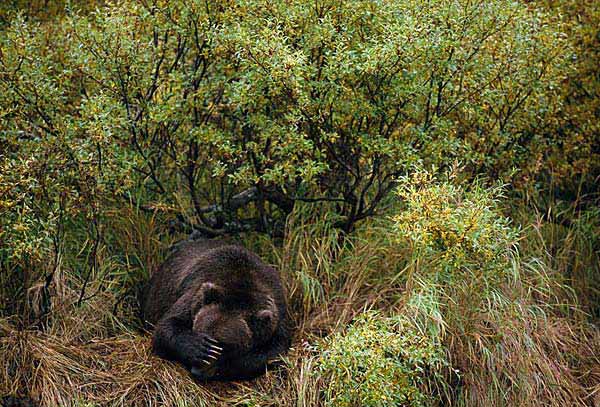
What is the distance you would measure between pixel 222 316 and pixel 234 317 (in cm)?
9

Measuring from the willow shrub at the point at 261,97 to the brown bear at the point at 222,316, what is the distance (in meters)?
0.73

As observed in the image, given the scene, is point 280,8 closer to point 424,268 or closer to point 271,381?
point 424,268

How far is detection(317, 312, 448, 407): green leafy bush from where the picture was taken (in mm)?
5543

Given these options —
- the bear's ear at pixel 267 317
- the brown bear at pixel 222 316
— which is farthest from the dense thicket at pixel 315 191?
the bear's ear at pixel 267 317

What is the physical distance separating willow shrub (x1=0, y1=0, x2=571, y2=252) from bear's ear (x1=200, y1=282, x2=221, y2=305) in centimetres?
99

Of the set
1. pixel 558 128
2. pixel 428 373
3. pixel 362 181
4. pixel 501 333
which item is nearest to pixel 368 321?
pixel 428 373

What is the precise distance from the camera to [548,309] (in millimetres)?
7105

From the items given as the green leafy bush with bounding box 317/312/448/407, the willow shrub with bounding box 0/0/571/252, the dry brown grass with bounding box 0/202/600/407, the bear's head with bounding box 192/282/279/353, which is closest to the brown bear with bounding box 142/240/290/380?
the bear's head with bounding box 192/282/279/353

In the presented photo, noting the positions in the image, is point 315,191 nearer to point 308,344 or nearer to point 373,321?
point 308,344

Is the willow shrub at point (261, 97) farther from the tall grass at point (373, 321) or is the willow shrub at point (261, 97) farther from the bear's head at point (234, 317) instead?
the bear's head at point (234, 317)

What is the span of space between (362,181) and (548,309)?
6.11 ft

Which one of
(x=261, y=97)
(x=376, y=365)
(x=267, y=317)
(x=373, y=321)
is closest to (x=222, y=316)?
(x=267, y=317)

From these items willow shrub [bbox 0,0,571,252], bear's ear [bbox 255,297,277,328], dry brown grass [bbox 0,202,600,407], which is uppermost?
willow shrub [bbox 0,0,571,252]

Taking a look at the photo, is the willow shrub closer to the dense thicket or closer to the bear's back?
the dense thicket
